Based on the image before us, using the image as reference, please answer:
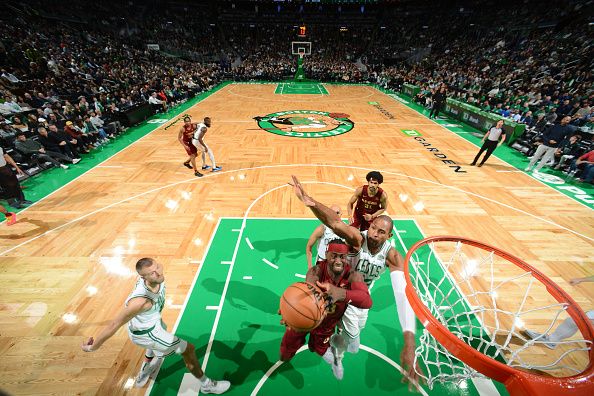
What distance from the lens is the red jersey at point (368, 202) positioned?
4645 mm

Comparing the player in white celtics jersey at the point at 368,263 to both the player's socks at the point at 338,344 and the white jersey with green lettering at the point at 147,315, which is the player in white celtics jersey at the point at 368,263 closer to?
the player's socks at the point at 338,344

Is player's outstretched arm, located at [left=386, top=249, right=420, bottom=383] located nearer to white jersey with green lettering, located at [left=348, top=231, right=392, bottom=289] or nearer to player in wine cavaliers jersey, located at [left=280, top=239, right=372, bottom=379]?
white jersey with green lettering, located at [left=348, top=231, right=392, bottom=289]

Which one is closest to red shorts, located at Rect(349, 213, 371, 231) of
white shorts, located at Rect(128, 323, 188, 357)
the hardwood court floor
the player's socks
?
the player's socks

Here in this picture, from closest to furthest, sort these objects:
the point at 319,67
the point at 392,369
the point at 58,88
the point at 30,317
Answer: the point at 392,369 < the point at 30,317 < the point at 58,88 < the point at 319,67

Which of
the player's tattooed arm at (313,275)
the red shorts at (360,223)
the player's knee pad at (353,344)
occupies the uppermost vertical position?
the player's tattooed arm at (313,275)

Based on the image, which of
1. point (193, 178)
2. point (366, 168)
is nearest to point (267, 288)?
point (193, 178)

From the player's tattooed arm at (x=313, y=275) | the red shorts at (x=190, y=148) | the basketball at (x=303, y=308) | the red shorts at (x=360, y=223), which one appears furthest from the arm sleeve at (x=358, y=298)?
the red shorts at (x=190, y=148)

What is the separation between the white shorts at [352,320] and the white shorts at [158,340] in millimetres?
1700

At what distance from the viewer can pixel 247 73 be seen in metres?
29.4

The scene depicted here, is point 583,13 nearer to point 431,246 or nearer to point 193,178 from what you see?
point 431,246

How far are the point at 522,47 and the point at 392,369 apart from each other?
91.4 ft

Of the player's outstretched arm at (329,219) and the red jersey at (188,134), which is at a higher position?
the player's outstretched arm at (329,219)

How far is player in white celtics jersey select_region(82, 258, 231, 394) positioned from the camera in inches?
99.8

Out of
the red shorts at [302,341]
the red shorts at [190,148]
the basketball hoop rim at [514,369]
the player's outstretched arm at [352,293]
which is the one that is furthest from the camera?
the red shorts at [190,148]
